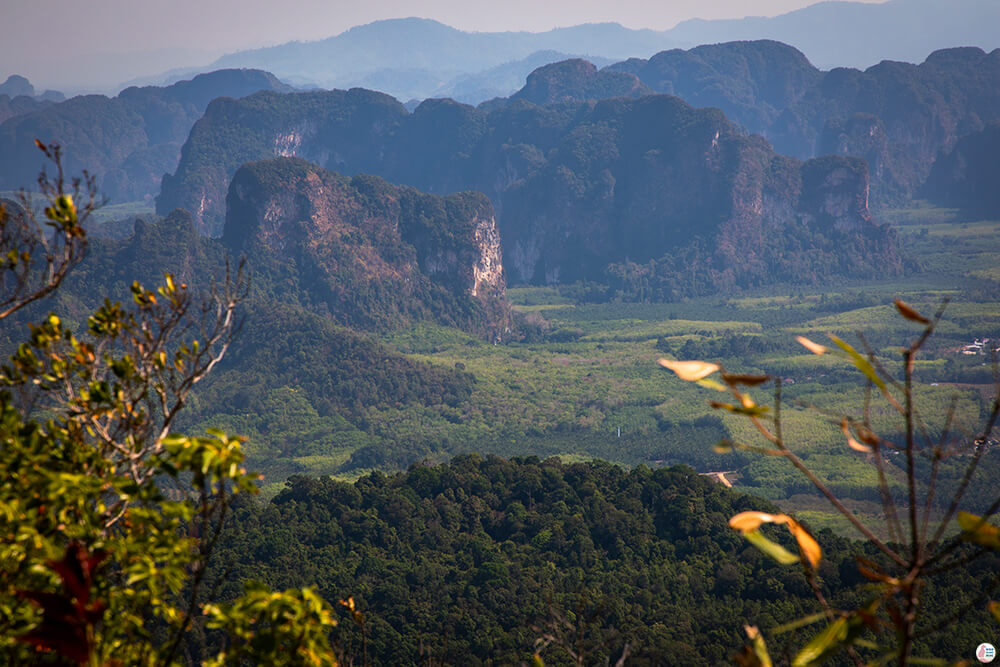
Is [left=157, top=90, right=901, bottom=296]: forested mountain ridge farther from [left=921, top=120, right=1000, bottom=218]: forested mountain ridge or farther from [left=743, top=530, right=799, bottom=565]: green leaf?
[left=743, top=530, right=799, bottom=565]: green leaf

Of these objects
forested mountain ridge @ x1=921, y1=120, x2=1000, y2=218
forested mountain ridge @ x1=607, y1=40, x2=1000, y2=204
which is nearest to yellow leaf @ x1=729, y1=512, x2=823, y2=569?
forested mountain ridge @ x1=921, y1=120, x2=1000, y2=218

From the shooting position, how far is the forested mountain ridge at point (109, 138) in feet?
524

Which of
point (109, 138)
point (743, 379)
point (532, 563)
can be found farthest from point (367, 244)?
point (109, 138)

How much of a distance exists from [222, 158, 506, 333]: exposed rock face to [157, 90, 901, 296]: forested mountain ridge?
28085mm

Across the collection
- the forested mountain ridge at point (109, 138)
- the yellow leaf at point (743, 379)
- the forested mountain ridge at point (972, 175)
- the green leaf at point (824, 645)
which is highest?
the forested mountain ridge at point (109, 138)

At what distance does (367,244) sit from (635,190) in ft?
161

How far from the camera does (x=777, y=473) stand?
157 feet

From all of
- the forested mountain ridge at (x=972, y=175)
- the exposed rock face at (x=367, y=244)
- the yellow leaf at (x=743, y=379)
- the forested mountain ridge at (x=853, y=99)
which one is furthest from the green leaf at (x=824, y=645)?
the forested mountain ridge at (x=853, y=99)

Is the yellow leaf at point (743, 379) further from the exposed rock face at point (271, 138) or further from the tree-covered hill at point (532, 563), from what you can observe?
the exposed rock face at point (271, 138)

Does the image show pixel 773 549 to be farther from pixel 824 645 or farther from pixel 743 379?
pixel 743 379

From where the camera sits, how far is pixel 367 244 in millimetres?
85500

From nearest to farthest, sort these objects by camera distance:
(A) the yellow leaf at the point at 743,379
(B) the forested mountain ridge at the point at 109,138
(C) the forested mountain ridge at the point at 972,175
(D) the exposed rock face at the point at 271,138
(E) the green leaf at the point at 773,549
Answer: (A) the yellow leaf at the point at 743,379, (E) the green leaf at the point at 773,549, (D) the exposed rock face at the point at 271,138, (C) the forested mountain ridge at the point at 972,175, (B) the forested mountain ridge at the point at 109,138

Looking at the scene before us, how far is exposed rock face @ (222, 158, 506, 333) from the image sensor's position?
3150 inches

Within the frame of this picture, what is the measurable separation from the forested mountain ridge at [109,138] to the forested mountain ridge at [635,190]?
34.6 metres
